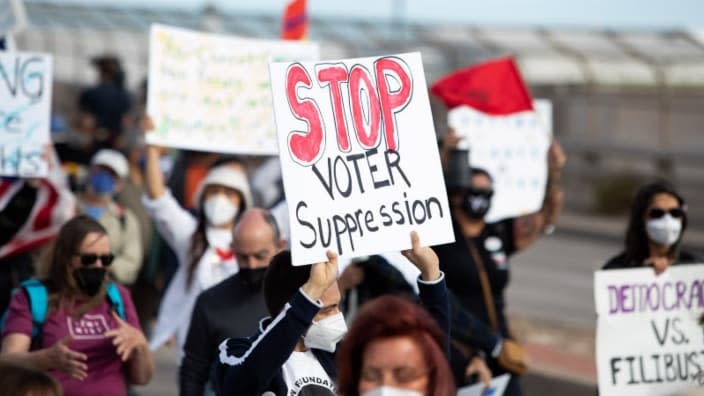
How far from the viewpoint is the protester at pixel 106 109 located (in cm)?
1312

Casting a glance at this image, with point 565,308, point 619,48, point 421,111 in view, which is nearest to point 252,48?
point 421,111

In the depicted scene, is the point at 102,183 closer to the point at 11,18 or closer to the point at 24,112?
the point at 11,18

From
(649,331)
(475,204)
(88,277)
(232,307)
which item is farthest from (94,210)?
(649,331)

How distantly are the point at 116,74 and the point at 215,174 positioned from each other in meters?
6.82

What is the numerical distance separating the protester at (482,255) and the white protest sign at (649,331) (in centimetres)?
110

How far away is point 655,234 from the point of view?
664 cm

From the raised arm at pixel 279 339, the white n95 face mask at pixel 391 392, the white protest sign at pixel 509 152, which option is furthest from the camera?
the white protest sign at pixel 509 152

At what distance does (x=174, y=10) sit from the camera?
1016 inches

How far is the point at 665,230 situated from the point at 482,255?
44.0 inches

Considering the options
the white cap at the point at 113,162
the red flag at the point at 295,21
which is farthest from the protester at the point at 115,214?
the red flag at the point at 295,21

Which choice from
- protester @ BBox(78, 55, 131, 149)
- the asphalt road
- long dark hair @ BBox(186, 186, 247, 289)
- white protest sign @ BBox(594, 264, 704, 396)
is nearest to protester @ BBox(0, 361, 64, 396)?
white protest sign @ BBox(594, 264, 704, 396)

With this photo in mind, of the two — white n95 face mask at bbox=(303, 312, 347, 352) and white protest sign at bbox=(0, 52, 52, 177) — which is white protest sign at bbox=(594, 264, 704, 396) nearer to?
white n95 face mask at bbox=(303, 312, 347, 352)

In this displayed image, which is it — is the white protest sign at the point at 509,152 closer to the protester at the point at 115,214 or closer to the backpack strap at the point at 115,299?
the protester at the point at 115,214

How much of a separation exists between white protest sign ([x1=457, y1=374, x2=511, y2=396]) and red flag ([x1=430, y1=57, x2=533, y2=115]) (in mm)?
2663
